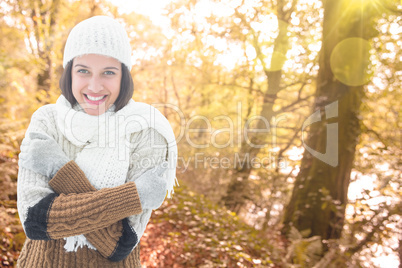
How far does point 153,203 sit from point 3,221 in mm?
2630

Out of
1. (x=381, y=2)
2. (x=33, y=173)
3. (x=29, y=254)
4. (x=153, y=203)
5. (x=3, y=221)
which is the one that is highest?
(x=381, y=2)

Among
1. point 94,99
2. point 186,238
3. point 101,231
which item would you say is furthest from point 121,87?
point 186,238

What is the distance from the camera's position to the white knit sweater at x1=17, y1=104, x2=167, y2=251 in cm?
134

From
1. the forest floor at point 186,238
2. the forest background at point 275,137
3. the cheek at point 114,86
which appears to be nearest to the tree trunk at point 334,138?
the forest background at point 275,137

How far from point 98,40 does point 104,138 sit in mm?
549

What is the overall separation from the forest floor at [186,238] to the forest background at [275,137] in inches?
0.8

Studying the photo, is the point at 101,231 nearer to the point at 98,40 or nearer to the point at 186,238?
the point at 98,40

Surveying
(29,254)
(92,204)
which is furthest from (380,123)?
(29,254)

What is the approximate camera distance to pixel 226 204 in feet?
23.1

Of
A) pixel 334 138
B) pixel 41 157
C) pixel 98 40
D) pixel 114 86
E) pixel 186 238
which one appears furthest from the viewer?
pixel 186 238

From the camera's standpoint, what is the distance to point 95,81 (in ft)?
4.99

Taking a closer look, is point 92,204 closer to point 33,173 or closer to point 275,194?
point 33,173

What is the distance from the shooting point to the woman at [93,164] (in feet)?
4.22

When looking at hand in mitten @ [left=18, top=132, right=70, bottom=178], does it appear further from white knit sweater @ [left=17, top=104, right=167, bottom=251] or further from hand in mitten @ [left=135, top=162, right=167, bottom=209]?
hand in mitten @ [left=135, top=162, right=167, bottom=209]
